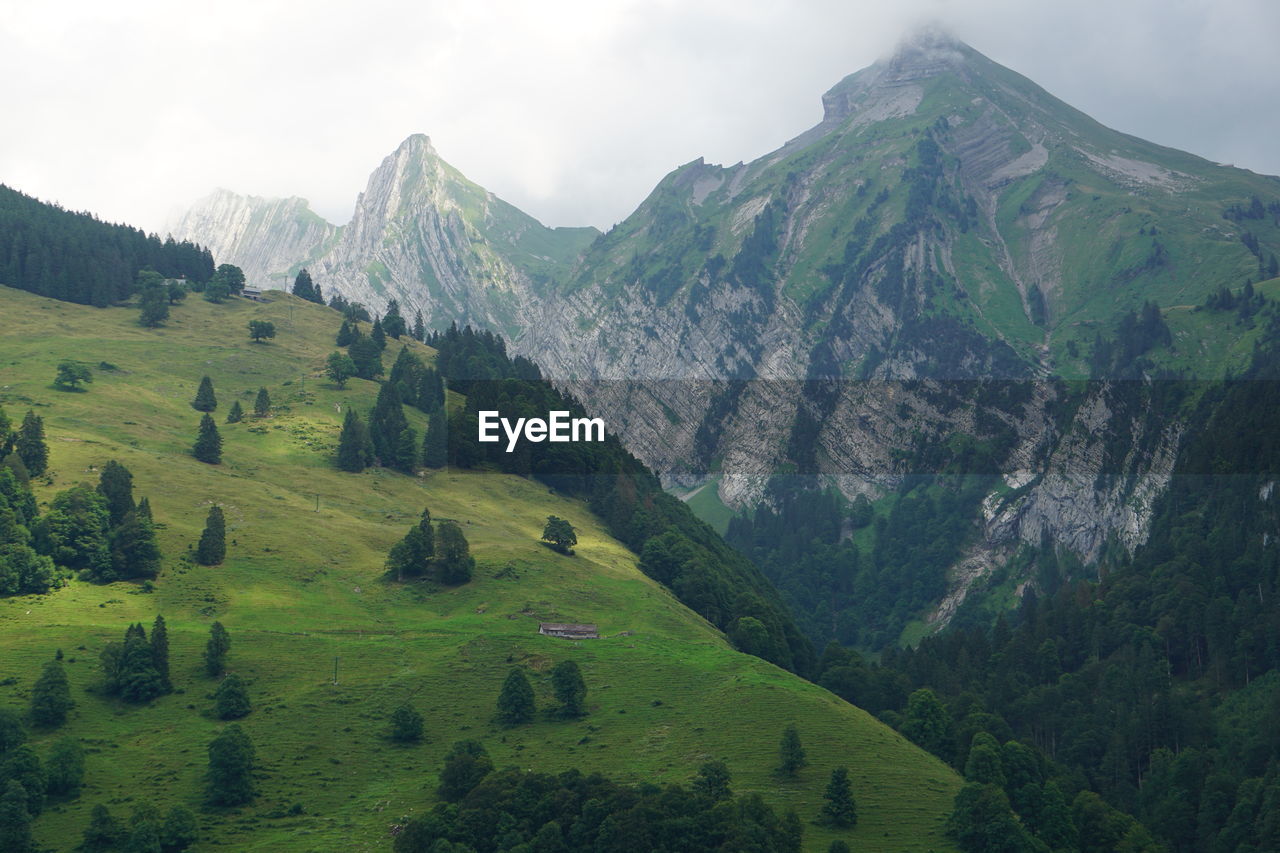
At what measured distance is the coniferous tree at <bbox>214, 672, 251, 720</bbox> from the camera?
142 metres

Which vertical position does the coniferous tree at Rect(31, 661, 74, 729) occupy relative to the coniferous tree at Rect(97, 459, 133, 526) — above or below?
below

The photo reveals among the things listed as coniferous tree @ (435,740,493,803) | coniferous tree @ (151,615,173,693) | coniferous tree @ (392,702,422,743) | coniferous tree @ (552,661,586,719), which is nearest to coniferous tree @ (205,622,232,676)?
coniferous tree @ (151,615,173,693)

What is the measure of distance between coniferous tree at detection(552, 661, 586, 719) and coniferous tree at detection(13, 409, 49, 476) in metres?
89.1

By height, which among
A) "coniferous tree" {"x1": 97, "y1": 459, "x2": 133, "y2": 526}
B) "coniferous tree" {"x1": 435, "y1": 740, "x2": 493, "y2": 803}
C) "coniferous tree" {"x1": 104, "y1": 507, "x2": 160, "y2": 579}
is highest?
"coniferous tree" {"x1": 97, "y1": 459, "x2": 133, "y2": 526}

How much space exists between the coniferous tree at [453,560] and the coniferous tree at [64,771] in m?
66.5

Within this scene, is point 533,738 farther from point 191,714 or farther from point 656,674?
point 191,714

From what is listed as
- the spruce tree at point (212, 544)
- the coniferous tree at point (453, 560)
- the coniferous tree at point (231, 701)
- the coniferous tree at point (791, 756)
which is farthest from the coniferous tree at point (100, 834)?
the coniferous tree at point (453, 560)

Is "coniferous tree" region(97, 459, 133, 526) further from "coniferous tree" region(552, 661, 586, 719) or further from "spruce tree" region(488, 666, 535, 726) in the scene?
"coniferous tree" region(552, 661, 586, 719)

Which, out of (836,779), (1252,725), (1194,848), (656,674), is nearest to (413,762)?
(656,674)

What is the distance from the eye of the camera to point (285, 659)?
154000mm

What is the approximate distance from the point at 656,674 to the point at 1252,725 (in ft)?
331

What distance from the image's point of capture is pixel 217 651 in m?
149

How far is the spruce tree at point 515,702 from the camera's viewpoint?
148 metres

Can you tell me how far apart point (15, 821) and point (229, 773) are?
1989 centimetres
